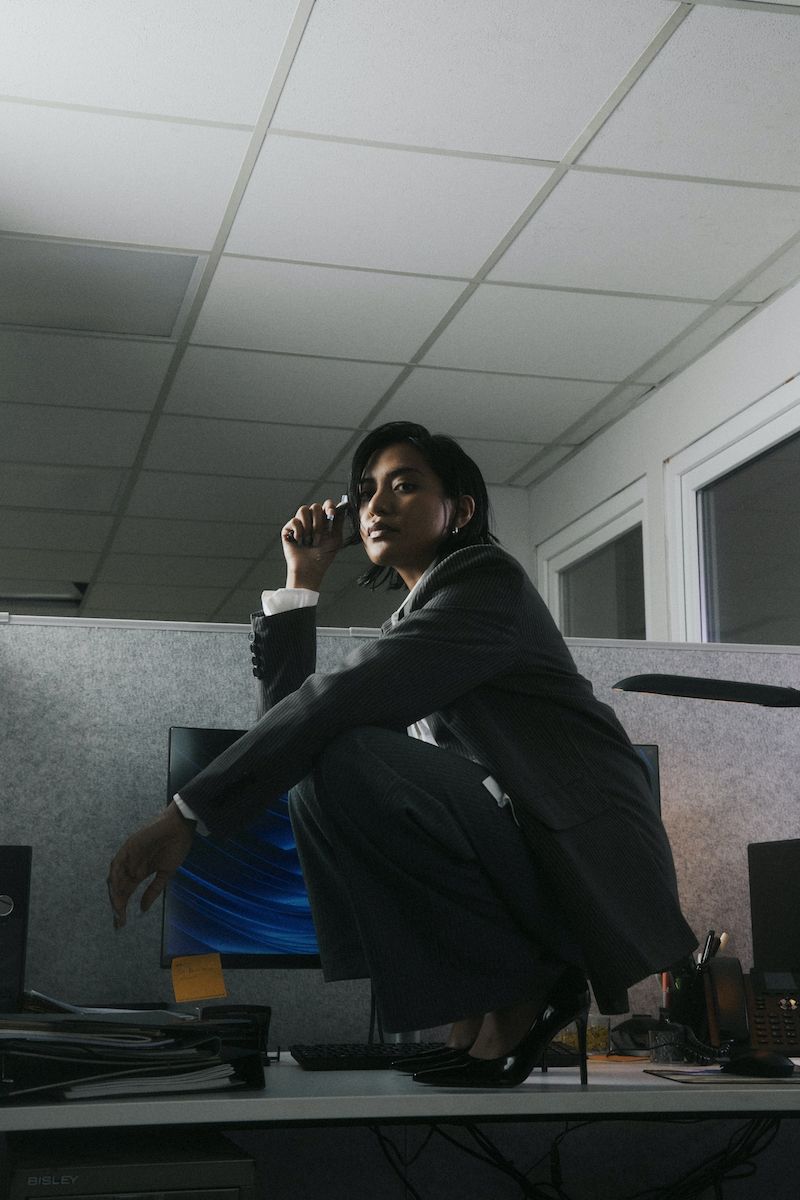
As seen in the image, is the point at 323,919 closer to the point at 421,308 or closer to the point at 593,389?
the point at 421,308

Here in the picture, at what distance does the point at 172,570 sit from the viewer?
5.23 m

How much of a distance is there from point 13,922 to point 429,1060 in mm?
432

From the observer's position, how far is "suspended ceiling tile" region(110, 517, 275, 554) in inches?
184

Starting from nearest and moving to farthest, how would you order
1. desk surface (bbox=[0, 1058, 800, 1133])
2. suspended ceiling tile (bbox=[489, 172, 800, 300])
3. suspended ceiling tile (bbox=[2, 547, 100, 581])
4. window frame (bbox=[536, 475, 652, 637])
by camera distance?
desk surface (bbox=[0, 1058, 800, 1133])
suspended ceiling tile (bbox=[489, 172, 800, 300])
window frame (bbox=[536, 475, 652, 637])
suspended ceiling tile (bbox=[2, 547, 100, 581])

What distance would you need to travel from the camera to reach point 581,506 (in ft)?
13.1

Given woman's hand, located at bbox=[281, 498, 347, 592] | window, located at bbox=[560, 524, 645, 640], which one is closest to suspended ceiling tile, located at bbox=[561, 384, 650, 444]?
window, located at bbox=[560, 524, 645, 640]

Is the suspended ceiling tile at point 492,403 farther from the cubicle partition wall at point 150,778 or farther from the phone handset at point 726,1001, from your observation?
the phone handset at point 726,1001

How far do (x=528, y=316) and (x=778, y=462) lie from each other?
736 millimetres

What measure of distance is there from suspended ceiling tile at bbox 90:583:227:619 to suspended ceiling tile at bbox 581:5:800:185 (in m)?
3.40

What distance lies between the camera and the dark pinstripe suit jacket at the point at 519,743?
1092mm

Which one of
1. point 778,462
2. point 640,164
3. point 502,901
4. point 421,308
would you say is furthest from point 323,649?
point 778,462

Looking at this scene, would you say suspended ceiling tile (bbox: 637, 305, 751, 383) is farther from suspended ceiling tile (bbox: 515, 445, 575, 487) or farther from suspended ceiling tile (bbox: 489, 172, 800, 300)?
suspended ceiling tile (bbox: 515, 445, 575, 487)

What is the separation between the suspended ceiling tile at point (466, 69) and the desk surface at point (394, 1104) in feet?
5.67

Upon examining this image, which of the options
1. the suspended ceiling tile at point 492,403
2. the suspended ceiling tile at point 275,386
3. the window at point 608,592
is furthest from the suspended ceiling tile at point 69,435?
the window at point 608,592
